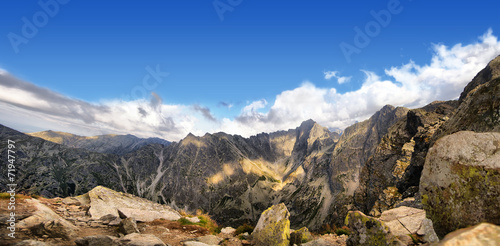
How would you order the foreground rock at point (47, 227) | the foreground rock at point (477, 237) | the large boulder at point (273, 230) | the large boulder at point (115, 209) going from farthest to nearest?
the large boulder at point (115, 209)
the large boulder at point (273, 230)
the foreground rock at point (47, 227)
the foreground rock at point (477, 237)

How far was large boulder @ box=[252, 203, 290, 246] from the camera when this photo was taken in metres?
12.4

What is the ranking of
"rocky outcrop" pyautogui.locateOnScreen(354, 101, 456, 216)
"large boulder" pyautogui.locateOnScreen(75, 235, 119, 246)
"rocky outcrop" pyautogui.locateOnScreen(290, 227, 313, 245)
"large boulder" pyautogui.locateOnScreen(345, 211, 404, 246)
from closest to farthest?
"large boulder" pyautogui.locateOnScreen(345, 211, 404, 246) < "large boulder" pyautogui.locateOnScreen(75, 235, 119, 246) < "rocky outcrop" pyautogui.locateOnScreen(290, 227, 313, 245) < "rocky outcrop" pyautogui.locateOnScreen(354, 101, 456, 216)

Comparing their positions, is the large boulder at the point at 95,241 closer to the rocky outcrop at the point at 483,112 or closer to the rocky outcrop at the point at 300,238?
the rocky outcrop at the point at 300,238

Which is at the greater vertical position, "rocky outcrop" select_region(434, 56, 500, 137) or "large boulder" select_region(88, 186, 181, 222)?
"rocky outcrop" select_region(434, 56, 500, 137)

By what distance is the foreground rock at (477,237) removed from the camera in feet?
11.9

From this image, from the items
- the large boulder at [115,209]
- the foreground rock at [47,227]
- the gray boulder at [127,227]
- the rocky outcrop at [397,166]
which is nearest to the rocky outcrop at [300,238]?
the gray boulder at [127,227]

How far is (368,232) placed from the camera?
8.73m

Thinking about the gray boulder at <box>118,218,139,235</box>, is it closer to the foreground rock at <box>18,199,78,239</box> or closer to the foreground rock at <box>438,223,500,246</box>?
the foreground rock at <box>18,199,78,239</box>

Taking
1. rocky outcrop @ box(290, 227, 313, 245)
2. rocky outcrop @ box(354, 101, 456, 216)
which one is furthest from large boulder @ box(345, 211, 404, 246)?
Result: rocky outcrop @ box(354, 101, 456, 216)

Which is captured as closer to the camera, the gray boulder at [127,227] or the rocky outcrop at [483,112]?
the rocky outcrop at [483,112]

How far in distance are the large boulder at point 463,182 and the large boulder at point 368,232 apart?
2.11 metres

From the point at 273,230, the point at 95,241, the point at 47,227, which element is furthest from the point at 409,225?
the point at 47,227

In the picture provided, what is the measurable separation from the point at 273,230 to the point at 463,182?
9881 millimetres

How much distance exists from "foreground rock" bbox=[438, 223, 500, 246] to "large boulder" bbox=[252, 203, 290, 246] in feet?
33.2
